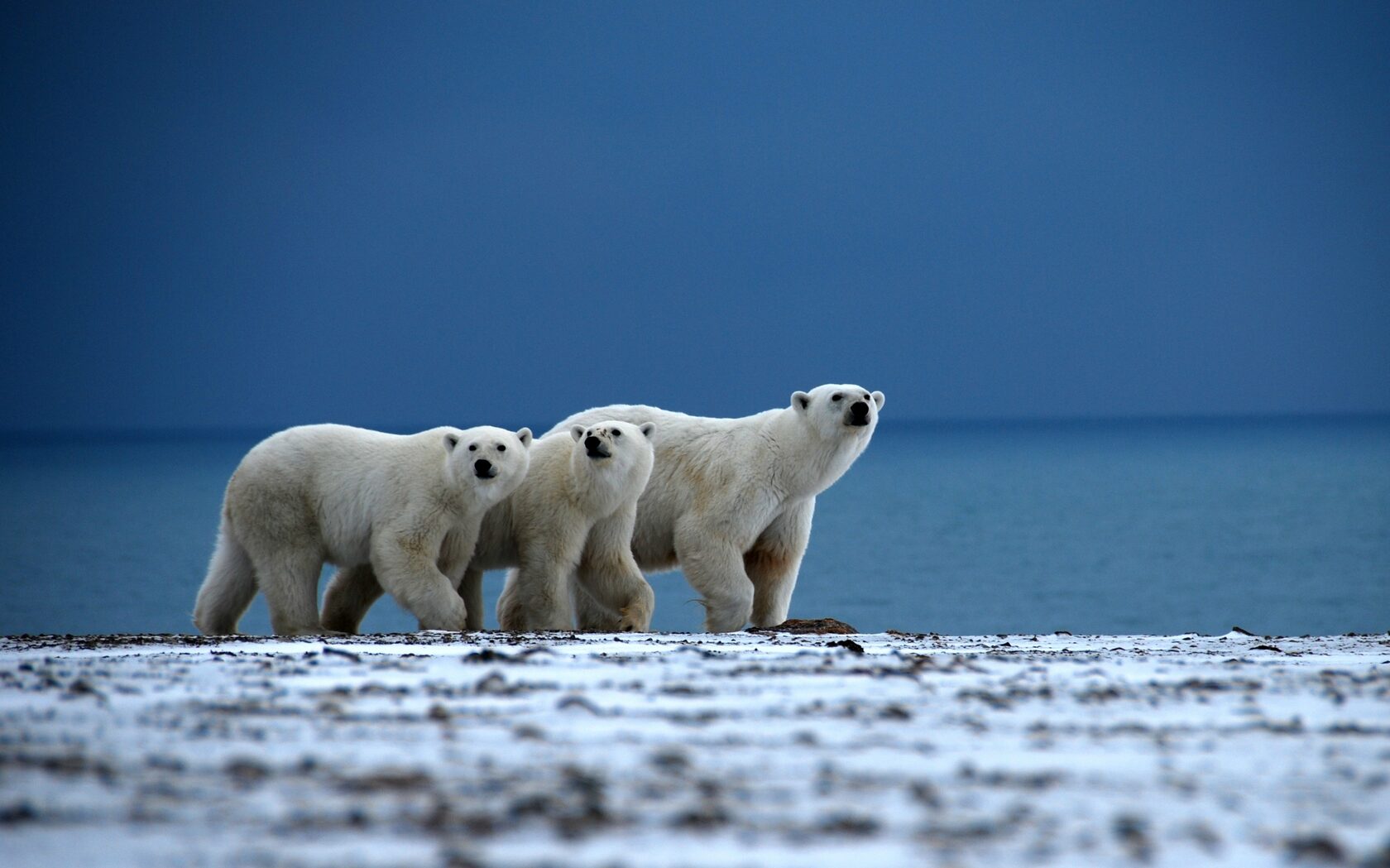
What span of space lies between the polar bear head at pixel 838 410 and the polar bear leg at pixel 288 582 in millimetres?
3359

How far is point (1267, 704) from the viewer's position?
475cm

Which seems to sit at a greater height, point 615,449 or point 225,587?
point 615,449

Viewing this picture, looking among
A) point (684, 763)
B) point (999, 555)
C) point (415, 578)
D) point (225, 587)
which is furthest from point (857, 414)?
point (999, 555)

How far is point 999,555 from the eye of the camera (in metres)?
46.8

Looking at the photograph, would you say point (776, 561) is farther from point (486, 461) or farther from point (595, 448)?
point (486, 461)

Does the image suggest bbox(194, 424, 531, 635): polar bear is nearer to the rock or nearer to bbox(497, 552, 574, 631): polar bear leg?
bbox(497, 552, 574, 631): polar bear leg

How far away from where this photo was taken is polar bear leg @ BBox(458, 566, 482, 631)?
10078 millimetres

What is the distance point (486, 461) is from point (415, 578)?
83 cm

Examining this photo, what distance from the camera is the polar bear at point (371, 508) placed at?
910 centimetres

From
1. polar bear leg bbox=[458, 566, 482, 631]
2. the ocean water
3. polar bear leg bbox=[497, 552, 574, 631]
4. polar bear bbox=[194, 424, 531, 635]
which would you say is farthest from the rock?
the ocean water

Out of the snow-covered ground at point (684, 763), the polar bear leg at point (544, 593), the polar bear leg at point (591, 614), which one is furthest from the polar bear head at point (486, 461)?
the snow-covered ground at point (684, 763)

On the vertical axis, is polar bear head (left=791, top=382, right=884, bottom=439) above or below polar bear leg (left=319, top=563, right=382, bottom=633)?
above

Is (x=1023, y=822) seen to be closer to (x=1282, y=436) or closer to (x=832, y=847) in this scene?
(x=832, y=847)

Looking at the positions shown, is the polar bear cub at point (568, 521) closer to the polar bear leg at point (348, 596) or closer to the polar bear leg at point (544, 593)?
the polar bear leg at point (544, 593)
